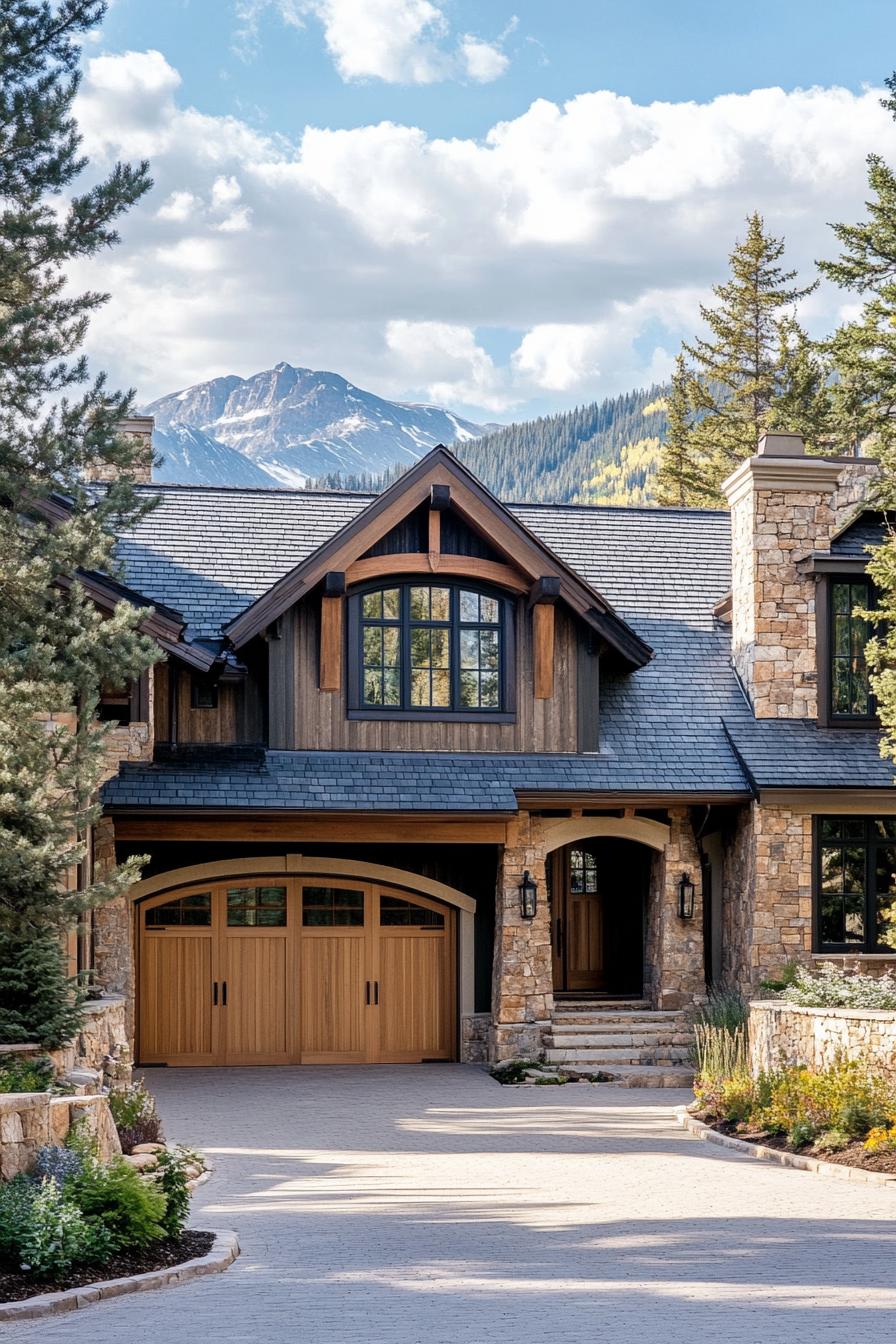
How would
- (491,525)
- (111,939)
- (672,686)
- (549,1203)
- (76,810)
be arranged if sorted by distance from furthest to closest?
(672,686) → (491,525) → (111,939) → (76,810) → (549,1203)

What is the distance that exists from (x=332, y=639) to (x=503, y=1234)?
402 inches

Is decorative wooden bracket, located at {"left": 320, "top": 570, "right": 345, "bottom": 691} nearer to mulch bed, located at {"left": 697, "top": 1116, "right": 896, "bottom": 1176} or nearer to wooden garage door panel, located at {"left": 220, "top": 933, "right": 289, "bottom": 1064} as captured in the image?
wooden garage door panel, located at {"left": 220, "top": 933, "right": 289, "bottom": 1064}

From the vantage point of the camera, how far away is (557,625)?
2014 cm

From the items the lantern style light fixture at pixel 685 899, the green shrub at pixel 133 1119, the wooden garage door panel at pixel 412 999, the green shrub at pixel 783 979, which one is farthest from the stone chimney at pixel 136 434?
the green shrub at pixel 133 1119

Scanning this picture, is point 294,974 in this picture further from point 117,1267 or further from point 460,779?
point 117,1267

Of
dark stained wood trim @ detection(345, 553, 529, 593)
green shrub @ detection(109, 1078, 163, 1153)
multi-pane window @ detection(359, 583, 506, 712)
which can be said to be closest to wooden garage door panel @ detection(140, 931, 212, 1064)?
multi-pane window @ detection(359, 583, 506, 712)

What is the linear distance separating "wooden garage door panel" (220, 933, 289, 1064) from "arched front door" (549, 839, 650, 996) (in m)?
3.97

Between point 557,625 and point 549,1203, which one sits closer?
point 549,1203

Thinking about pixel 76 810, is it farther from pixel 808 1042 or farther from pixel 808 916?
pixel 808 916

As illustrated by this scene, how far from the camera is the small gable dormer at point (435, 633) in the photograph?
19.2 metres

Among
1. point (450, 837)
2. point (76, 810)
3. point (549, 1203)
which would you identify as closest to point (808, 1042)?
point (549, 1203)

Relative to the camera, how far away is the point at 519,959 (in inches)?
757

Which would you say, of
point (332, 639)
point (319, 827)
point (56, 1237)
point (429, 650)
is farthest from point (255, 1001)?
point (56, 1237)

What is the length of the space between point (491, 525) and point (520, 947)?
5.18 m
